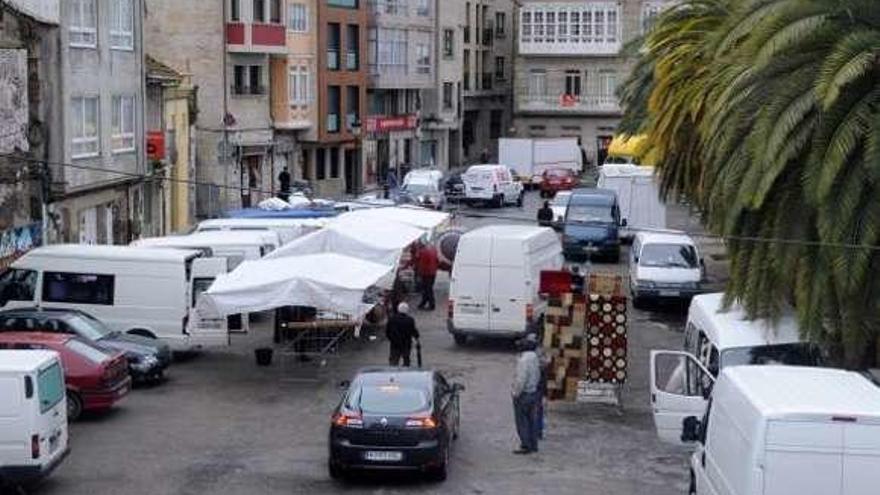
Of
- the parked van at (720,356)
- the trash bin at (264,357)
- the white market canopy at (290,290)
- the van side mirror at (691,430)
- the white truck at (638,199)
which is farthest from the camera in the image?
the white truck at (638,199)

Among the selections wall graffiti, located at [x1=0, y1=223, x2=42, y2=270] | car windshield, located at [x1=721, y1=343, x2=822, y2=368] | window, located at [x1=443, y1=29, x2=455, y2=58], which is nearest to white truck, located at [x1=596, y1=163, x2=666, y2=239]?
wall graffiti, located at [x1=0, y1=223, x2=42, y2=270]

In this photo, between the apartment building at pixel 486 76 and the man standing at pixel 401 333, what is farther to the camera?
the apartment building at pixel 486 76

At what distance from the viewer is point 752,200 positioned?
858 inches

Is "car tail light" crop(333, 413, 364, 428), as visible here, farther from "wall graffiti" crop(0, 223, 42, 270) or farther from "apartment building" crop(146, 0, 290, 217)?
"apartment building" crop(146, 0, 290, 217)

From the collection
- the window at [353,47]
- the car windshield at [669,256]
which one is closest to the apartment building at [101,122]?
the car windshield at [669,256]

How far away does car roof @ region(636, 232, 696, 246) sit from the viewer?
37.9m

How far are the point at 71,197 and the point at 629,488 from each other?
21545 millimetres

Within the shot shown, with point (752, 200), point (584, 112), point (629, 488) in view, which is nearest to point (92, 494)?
point (629, 488)

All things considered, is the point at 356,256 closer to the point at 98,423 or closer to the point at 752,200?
the point at 98,423

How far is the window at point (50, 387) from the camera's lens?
1817 centimetres

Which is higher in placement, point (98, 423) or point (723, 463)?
point (723, 463)

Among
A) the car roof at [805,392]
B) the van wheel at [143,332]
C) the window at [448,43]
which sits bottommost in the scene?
the van wheel at [143,332]

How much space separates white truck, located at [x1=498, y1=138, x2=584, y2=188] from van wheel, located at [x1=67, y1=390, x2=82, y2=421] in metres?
52.5

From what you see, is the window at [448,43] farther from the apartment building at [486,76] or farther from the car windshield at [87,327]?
the car windshield at [87,327]
